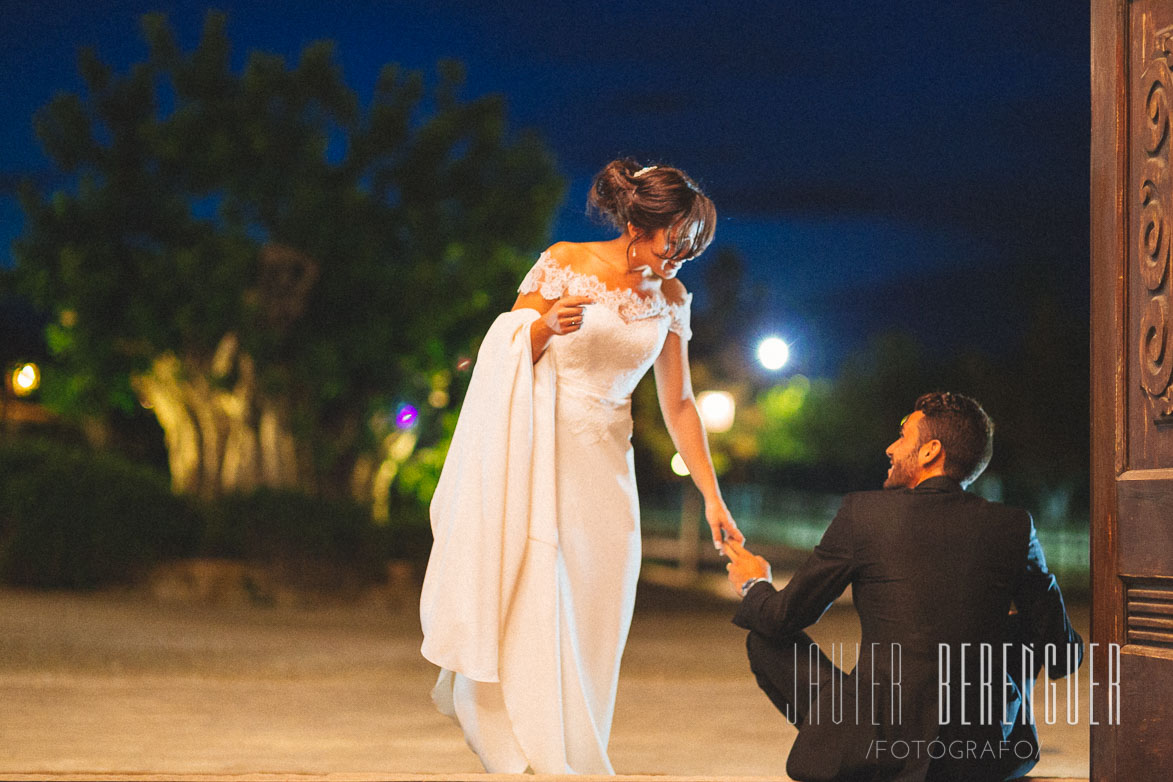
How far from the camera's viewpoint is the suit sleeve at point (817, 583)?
3113 mm

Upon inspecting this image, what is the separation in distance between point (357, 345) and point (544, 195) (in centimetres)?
338

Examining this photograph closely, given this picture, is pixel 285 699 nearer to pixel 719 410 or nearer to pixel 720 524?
pixel 720 524

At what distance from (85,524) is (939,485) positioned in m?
11.8

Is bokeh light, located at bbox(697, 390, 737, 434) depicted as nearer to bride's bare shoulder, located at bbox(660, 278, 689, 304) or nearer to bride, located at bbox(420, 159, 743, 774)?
bride's bare shoulder, located at bbox(660, 278, 689, 304)

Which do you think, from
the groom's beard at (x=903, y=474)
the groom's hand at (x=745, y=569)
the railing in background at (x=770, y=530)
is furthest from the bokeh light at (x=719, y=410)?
the groom's beard at (x=903, y=474)

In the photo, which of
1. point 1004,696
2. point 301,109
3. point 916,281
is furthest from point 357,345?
point 916,281

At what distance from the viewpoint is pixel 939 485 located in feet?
10.2

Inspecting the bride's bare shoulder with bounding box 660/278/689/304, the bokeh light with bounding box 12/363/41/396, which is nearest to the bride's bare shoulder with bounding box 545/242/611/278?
the bride's bare shoulder with bounding box 660/278/689/304

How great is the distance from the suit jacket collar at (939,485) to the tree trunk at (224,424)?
13.4 meters

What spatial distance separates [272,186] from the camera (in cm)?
1586

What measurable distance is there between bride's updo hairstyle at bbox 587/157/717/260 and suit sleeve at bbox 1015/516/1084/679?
4.40 ft

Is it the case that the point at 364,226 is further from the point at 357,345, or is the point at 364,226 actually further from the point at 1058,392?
the point at 1058,392

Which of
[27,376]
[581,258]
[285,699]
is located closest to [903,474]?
[581,258]

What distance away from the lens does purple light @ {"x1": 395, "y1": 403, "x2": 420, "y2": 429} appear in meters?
17.5
